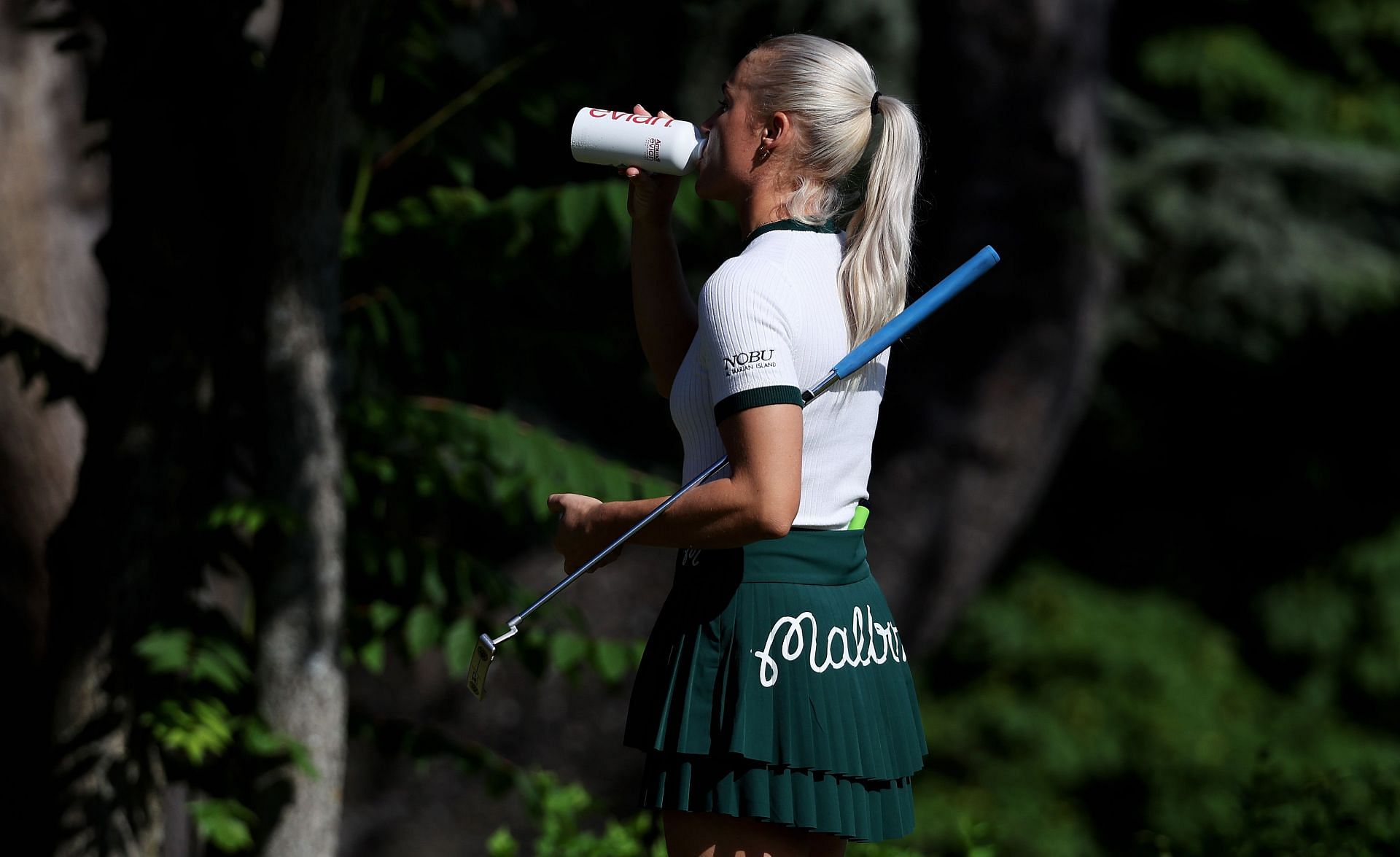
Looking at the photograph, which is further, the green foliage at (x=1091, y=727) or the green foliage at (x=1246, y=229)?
the green foliage at (x=1091, y=727)

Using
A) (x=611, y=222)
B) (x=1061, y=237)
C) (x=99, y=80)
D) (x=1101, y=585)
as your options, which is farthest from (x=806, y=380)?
(x=1101, y=585)

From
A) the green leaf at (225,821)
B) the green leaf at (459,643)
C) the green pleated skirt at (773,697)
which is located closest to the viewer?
the green pleated skirt at (773,697)

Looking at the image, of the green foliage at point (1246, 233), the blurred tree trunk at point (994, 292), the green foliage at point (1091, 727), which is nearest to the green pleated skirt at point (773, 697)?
the blurred tree trunk at point (994, 292)

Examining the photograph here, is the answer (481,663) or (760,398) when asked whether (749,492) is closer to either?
(760,398)

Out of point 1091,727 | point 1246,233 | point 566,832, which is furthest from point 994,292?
point 1091,727

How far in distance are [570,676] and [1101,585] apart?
317 inches

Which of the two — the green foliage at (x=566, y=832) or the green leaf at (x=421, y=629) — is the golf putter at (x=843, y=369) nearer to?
the green leaf at (x=421, y=629)

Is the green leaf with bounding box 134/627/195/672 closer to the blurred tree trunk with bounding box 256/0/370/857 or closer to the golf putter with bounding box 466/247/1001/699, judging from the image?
the blurred tree trunk with bounding box 256/0/370/857

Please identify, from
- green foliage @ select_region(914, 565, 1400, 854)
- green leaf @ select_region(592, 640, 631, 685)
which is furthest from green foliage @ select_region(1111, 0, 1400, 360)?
green leaf @ select_region(592, 640, 631, 685)

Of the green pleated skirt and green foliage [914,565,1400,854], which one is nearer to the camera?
the green pleated skirt

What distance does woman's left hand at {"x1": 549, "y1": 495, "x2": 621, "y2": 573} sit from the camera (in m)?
2.21

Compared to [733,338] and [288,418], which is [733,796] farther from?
[288,418]

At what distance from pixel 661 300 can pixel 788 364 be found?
1.57 ft

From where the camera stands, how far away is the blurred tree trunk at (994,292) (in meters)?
6.64
